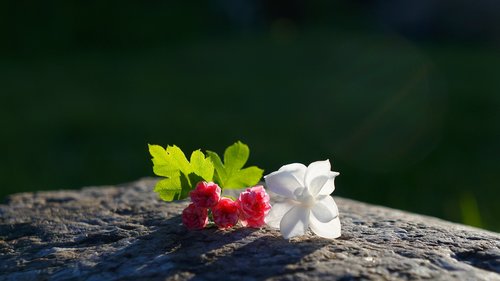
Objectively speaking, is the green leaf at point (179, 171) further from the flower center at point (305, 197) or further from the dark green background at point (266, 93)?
the dark green background at point (266, 93)

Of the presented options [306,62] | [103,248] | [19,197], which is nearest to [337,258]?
[103,248]

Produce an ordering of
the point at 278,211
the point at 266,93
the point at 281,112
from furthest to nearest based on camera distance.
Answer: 1. the point at 266,93
2. the point at 281,112
3. the point at 278,211

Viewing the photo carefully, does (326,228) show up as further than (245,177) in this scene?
No

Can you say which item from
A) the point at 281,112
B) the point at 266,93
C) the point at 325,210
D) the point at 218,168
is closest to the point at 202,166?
the point at 218,168

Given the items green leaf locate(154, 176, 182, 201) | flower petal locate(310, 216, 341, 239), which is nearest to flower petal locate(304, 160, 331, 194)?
flower petal locate(310, 216, 341, 239)

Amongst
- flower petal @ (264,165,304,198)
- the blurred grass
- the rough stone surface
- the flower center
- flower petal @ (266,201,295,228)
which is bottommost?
the rough stone surface

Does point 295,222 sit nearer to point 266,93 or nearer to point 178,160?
point 178,160

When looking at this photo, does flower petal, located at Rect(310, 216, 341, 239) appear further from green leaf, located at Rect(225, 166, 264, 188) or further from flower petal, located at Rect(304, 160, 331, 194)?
green leaf, located at Rect(225, 166, 264, 188)
